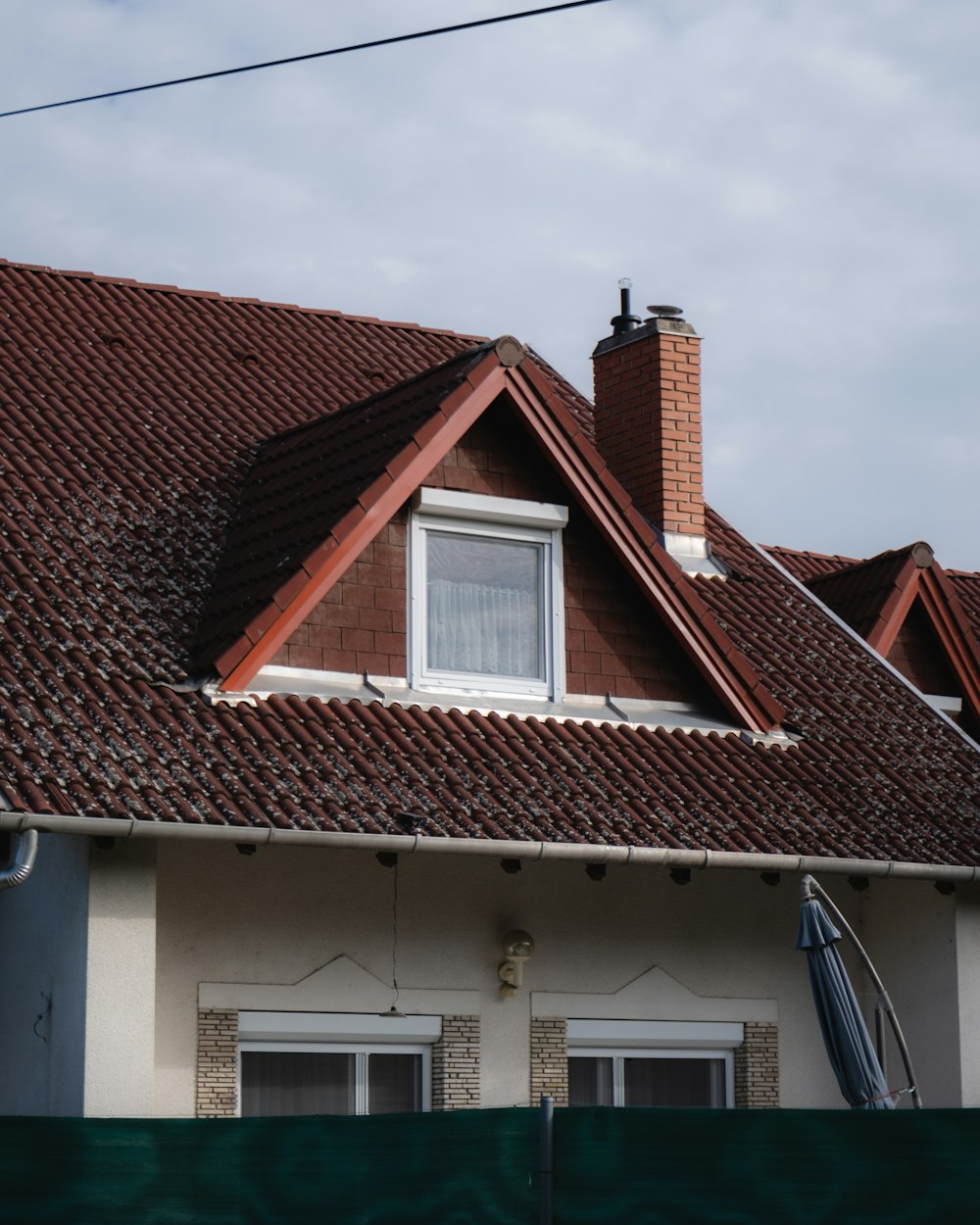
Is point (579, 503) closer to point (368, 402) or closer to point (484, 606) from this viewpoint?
point (484, 606)

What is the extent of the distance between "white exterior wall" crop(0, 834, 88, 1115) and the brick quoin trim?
612cm

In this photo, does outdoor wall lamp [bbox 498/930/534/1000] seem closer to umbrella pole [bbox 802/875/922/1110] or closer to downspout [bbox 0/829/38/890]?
umbrella pole [bbox 802/875/922/1110]

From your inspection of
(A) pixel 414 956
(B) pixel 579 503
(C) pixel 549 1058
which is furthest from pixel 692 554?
(A) pixel 414 956

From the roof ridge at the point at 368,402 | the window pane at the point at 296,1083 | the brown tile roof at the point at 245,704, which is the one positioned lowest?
the window pane at the point at 296,1083

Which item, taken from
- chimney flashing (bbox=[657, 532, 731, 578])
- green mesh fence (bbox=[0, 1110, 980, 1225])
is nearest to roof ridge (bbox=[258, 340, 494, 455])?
chimney flashing (bbox=[657, 532, 731, 578])

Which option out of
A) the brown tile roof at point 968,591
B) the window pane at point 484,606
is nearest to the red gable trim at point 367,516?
the window pane at point 484,606

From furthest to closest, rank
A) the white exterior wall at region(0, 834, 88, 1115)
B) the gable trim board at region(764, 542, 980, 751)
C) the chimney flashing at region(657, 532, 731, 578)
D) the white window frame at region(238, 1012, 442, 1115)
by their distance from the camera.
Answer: the chimney flashing at region(657, 532, 731, 578)
the gable trim board at region(764, 542, 980, 751)
the white window frame at region(238, 1012, 442, 1115)
the white exterior wall at region(0, 834, 88, 1115)

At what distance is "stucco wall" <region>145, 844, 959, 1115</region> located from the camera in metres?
11.6

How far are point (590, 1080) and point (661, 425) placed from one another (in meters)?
5.23

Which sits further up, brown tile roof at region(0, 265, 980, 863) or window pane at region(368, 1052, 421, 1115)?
→ brown tile roof at region(0, 265, 980, 863)

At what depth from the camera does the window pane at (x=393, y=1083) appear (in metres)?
12.2

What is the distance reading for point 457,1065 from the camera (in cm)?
1225

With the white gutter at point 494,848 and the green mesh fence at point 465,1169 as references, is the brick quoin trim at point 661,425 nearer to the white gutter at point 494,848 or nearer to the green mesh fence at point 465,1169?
the white gutter at point 494,848

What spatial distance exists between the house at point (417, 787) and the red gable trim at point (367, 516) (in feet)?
0.08
